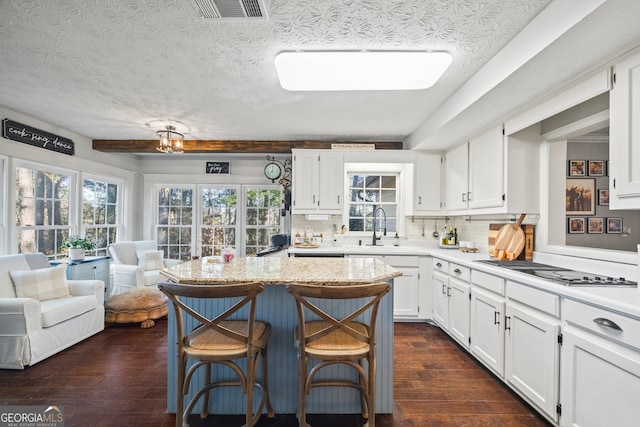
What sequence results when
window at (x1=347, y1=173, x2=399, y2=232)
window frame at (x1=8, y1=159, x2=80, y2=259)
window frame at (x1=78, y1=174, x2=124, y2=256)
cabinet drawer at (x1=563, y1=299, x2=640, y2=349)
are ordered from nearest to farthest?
cabinet drawer at (x1=563, y1=299, x2=640, y2=349) → window frame at (x1=8, y1=159, x2=80, y2=259) → window frame at (x1=78, y1=174, x2=124, y2=256) → window at (x1=347, y1=173, x2=399, y2=232)

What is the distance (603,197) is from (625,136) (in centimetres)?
100

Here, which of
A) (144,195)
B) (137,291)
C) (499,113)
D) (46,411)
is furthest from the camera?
(144,195)

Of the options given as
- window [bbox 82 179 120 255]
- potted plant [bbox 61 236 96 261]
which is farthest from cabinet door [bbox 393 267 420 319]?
window [bbox 82 179 120 255]

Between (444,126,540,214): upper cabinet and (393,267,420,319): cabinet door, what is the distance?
1.00 m

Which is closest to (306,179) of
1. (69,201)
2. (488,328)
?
(488,328)

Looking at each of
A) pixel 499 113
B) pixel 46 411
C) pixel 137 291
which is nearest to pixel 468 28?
pixel 499 113

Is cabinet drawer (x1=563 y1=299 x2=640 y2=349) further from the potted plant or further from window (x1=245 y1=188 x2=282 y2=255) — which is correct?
the potted plant

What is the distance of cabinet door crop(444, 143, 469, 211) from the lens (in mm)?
3379

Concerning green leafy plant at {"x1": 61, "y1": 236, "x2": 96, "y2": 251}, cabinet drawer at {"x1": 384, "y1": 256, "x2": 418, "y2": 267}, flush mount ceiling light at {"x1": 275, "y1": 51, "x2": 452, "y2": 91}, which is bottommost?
cabinet drawer at {"x1": 384, "y1": 256, "x2": 418, "y2": 267}

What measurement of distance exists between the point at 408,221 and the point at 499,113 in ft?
6.43

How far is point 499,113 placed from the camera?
8.46 ft

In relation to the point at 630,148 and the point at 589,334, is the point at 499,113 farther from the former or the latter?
the point at 589,334

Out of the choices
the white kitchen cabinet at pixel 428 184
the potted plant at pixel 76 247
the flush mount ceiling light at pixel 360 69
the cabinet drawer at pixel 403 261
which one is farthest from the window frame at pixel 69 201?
the white kitchen cabinet at pixel 428 184

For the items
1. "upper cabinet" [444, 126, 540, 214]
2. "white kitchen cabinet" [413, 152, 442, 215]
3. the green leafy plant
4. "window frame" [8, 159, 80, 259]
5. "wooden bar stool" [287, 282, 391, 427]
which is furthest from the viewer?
"white kitchen cabinet" [413, 152, 442, 215]
